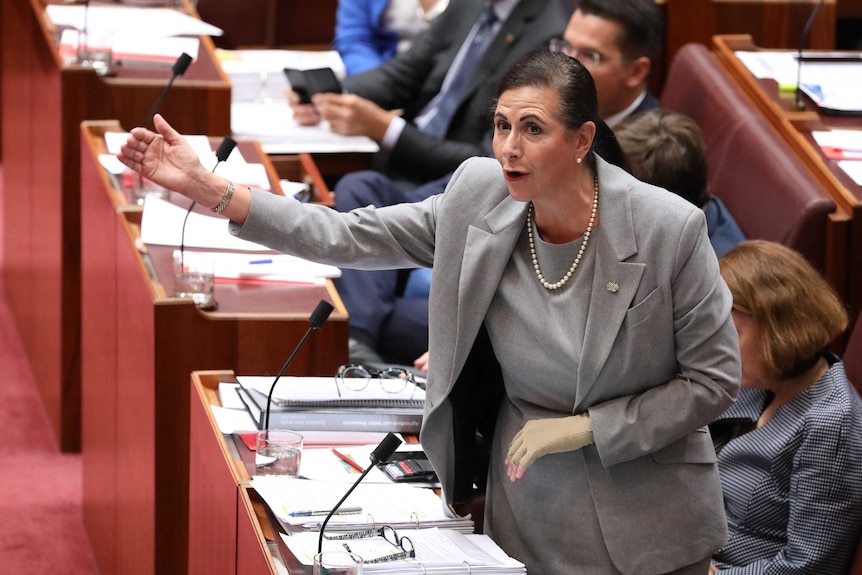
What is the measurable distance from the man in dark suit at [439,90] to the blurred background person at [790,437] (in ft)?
4.45

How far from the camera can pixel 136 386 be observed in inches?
109

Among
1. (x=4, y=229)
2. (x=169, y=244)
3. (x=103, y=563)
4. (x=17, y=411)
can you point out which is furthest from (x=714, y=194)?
(x=4, y=229)

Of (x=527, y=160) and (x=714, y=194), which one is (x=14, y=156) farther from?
(x=527, y=160)

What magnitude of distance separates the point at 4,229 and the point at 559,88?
3.17 metres

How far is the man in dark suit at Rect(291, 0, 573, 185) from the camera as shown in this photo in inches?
148

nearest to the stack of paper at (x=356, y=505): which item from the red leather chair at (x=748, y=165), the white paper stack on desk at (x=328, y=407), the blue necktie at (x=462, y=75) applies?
the white paper stack on desk at (x=328, y=407)

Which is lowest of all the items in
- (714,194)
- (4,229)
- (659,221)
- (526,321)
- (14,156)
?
(4,229)

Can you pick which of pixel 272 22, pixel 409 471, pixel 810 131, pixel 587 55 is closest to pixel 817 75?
pixel 810 131

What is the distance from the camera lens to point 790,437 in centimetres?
234

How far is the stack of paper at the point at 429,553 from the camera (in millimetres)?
1848

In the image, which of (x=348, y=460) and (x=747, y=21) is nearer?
(x=348, y=460)

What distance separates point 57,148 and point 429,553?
221 centimetres

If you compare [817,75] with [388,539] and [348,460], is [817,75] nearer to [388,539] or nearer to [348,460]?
[348,460]

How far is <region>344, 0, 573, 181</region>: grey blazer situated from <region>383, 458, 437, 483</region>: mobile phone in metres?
1.45
